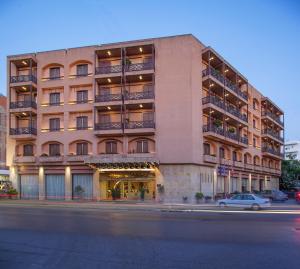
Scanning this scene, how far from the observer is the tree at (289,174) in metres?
84.5

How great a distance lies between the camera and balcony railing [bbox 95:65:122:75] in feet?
147

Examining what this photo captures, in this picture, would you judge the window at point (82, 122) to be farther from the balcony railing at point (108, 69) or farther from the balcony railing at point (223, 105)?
the balcony railing at point (223, 105)

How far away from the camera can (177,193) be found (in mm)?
43031

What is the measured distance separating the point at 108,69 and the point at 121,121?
566 cm

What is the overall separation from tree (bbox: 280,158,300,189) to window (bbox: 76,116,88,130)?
51.0 meters

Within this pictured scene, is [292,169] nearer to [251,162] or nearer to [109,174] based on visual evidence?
[251,162]

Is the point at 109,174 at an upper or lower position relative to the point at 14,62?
lower

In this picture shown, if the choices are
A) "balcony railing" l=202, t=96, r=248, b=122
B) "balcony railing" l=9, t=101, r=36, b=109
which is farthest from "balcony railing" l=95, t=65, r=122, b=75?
"balcony railing" l=202, t=96, r=248, b=122

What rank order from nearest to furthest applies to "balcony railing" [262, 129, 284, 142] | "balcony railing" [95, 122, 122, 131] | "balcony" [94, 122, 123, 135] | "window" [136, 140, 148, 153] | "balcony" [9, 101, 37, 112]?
"balcony" [94, 122, 123, 135] → "balcony railing" [95, 122, 122, 131] → "window" [136, 140, 148, 153] → "balcony" [9, 101, 37, 112] → "balcony railing" [262, 129, 284, 142]

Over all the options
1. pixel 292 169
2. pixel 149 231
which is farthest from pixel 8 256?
pixel 292 169

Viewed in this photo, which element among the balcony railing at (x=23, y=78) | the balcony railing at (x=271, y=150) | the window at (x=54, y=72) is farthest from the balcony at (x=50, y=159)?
the balcony railing at (x=271, y=150)

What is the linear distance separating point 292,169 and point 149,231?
253ft

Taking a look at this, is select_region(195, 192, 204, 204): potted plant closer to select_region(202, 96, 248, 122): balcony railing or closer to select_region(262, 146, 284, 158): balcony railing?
select_region(202, 96, 248, 122): balcony railing

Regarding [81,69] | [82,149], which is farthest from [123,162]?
[81,69]
